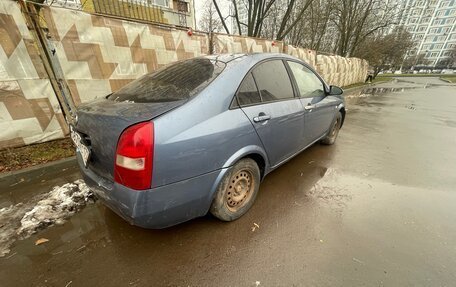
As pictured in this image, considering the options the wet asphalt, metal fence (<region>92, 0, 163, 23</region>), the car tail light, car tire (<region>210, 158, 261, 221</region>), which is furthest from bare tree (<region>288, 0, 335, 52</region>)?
the car tail light

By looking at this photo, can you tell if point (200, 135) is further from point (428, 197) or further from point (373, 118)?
point (373, 118)

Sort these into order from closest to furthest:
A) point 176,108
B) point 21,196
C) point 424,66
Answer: point 176,108 → point 21,196 → point 424,66

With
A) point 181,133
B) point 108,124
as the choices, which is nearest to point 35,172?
point 108,124

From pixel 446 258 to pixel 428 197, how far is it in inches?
45.8

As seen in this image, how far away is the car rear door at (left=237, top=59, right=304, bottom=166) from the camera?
83.3 inches

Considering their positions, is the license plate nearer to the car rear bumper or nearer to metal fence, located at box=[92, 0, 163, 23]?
the car rear bumper

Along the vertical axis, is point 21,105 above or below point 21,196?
above

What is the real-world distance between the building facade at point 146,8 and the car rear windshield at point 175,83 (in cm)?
873

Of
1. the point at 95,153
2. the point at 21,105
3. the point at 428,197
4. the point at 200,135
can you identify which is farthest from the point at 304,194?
the point at 21,105

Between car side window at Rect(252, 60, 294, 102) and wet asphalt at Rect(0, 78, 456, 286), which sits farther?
car side window at Rect(252, 60, 294, 102)

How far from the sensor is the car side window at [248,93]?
2.03 meters

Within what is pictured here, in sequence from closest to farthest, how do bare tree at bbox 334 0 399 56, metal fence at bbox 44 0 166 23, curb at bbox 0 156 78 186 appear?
1. curb at bbox 0 156 78 186
2. metal fence at bbox 44 0 166 23
3. bare tree at bbox 334 0 399 56

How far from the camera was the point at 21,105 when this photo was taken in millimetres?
3348

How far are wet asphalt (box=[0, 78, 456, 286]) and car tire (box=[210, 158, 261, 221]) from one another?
0.14 metres
